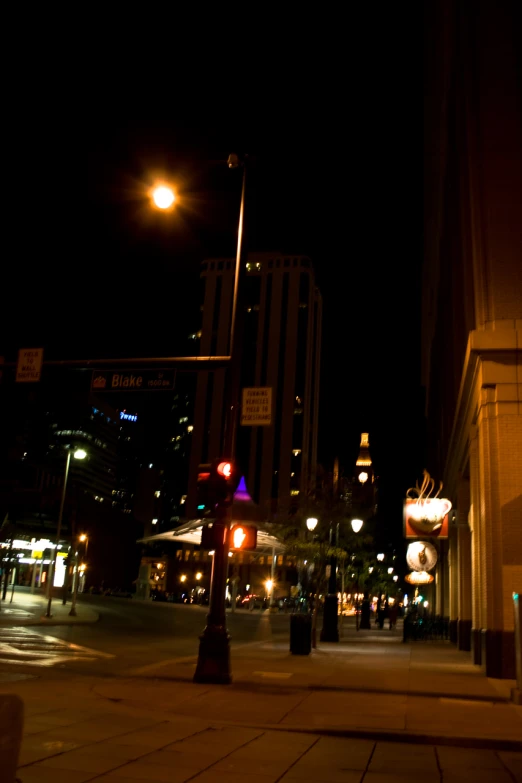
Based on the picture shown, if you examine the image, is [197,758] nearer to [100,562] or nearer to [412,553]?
[412,553]

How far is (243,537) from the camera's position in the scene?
15047 mm

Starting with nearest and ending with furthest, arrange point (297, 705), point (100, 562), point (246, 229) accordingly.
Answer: point (297, 705) < point (246, 229) < point (100, 562)

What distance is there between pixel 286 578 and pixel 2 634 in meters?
94.6

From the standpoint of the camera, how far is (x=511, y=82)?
19.0 m

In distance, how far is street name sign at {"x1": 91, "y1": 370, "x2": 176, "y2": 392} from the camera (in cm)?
1576

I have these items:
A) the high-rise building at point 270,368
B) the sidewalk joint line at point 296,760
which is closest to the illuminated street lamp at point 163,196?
the sidewalk joint line at point 296,760

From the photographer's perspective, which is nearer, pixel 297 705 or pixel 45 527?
pixel 297 705

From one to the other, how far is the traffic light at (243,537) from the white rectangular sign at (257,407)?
87.6 inches

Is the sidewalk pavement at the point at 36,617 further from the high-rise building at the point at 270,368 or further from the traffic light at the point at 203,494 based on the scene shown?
the high-rise building at the point at 270,368

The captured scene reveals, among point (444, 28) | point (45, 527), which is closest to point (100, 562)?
point (45, 527)

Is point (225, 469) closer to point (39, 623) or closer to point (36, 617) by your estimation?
point (39, 623)

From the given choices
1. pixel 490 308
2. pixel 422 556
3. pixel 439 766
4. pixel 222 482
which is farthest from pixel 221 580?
pixel 422 556

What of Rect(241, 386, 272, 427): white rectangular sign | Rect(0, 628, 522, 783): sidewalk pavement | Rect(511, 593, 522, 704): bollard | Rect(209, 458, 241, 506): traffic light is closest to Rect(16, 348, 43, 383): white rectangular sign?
Rect(241, 386, 272, 427): white rectangular sign

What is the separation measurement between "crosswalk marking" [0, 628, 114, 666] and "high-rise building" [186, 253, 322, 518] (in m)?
92.9
